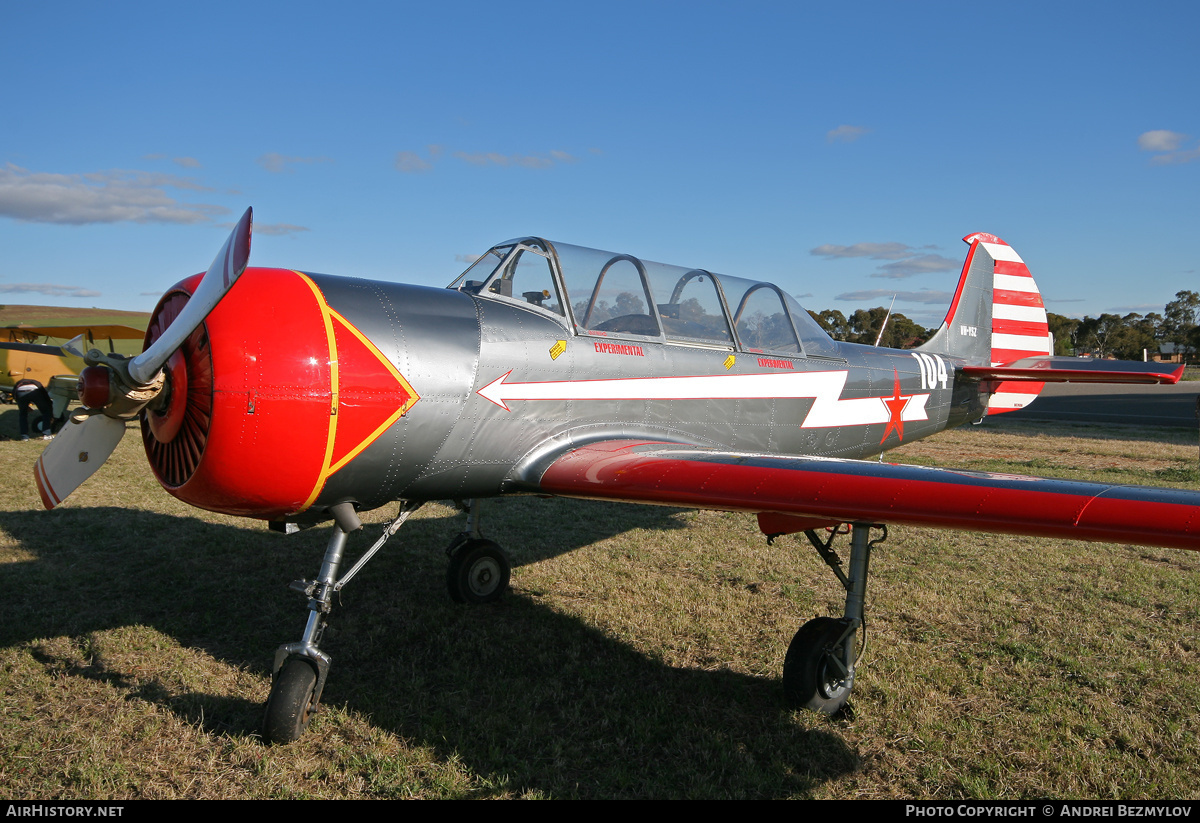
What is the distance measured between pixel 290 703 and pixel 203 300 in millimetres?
1768

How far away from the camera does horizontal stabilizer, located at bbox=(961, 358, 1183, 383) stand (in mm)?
6770

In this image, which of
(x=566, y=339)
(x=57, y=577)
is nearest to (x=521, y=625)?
(x=566, y=339)

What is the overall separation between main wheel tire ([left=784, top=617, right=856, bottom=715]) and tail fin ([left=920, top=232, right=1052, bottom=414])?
5433mm

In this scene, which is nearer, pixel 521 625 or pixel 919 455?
pixel 521 625

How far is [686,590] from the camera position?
5.31 m

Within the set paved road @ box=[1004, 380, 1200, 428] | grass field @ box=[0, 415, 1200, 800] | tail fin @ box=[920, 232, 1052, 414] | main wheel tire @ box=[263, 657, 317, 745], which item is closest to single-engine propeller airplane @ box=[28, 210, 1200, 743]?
main wheel tire @ box=[263, 657, 317, 745]

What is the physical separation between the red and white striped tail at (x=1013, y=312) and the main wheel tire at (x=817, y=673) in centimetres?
620

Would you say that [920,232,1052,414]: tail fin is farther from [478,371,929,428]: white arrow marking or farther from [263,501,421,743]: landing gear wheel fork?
[263,501,421,743]: landing gear wheel fork

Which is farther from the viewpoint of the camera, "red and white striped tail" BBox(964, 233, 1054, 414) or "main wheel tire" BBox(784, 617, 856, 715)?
"red and white striped tail" BBox(964, 233, 1054, 414)

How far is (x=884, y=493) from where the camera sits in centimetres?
309

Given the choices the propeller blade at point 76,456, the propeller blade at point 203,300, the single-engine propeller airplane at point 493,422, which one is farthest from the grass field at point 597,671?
the propeller blade at point 203,300
